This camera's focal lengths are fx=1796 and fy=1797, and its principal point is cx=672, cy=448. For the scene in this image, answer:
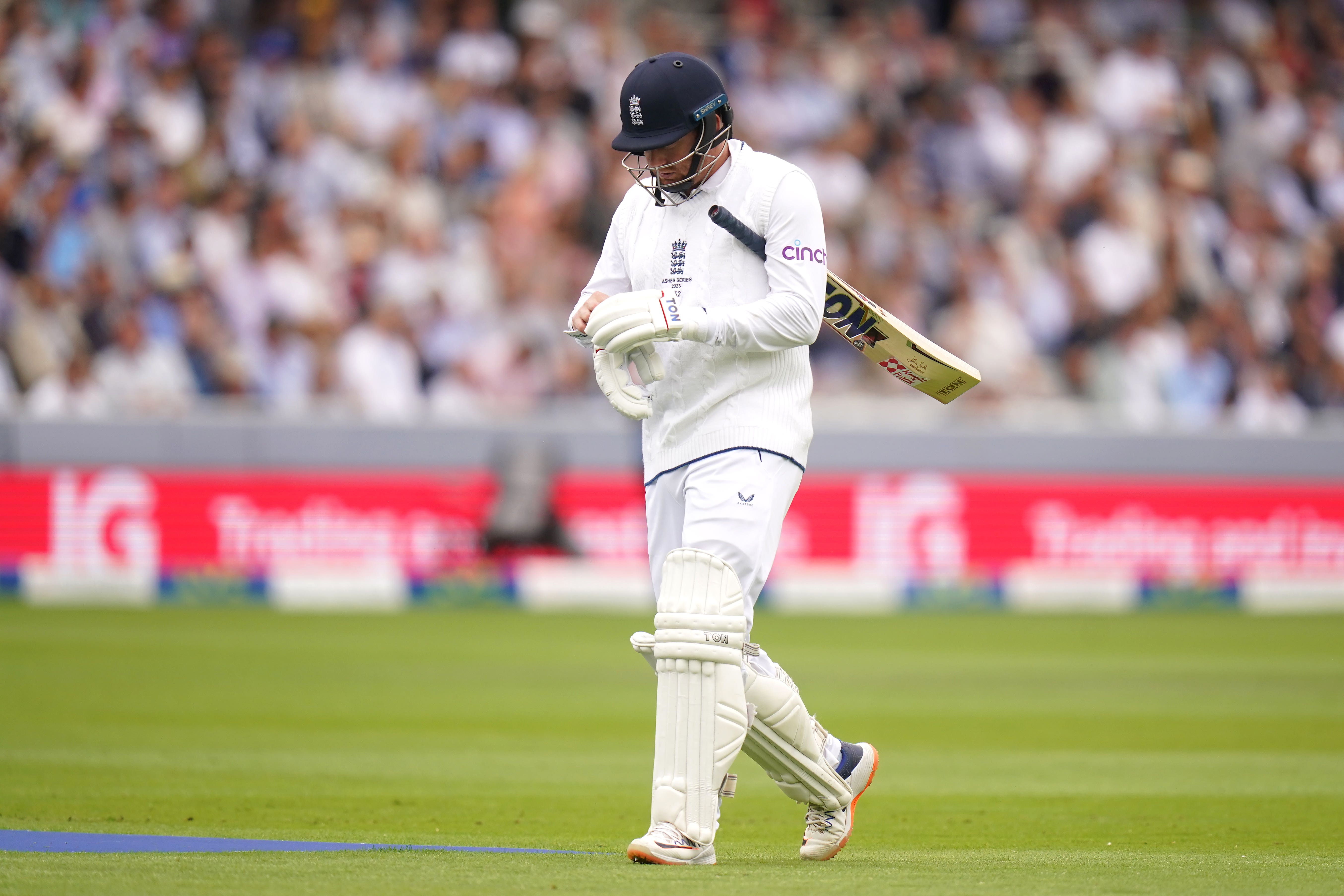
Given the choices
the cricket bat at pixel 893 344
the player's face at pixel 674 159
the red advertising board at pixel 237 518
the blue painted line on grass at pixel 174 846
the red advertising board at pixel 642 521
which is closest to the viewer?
the player's face at pixel 674 159

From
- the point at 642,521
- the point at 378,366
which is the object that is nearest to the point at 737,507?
the point at 642,521

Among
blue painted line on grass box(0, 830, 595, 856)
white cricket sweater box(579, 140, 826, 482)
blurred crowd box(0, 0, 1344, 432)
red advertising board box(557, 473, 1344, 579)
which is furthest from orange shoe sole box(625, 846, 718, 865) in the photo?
blurred crowd box(0, 0, 1344, 432)

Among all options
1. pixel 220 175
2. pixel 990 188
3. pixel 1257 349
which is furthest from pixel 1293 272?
pixel 220 175

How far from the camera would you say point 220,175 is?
1619 centimetres

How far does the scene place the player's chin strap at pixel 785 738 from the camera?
4.98 metres

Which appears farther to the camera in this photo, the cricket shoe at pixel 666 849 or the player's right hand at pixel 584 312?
the player's right hand at pixel 584 312

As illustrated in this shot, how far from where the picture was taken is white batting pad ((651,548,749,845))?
15.7 feet

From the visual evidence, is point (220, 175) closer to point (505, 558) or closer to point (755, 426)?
point (505, 558)

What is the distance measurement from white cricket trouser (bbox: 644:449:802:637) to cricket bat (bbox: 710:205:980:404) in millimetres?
607

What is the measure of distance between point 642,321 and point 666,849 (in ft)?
4.59

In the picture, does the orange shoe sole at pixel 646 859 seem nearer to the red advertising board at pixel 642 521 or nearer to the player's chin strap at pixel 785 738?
the player's chin strap at pixel 785 738

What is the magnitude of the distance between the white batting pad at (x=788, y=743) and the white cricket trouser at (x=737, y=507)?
0.21 metres

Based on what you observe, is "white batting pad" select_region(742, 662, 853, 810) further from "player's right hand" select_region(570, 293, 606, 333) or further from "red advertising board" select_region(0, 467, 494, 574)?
"red advertising board" select_region(0, 467, 494, 574)

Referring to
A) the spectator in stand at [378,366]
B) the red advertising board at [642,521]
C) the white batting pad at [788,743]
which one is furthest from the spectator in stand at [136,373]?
the white batting pad at [788,743]
